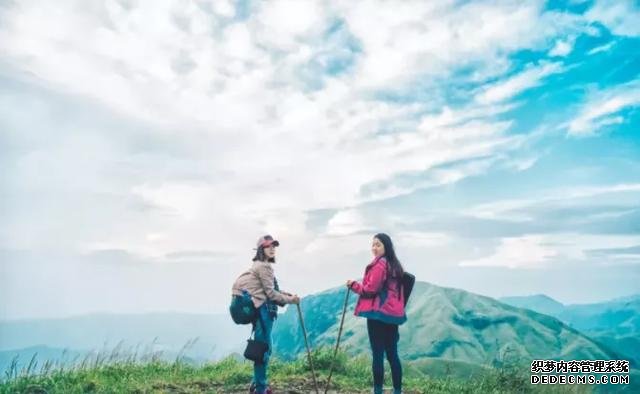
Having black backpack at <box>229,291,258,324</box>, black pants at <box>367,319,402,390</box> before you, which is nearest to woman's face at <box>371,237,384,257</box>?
black pants at <box>367,319,402,390</box>

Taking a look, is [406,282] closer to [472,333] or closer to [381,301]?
[381,301]

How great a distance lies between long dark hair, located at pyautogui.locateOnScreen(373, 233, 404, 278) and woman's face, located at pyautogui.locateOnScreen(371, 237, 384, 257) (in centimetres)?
4

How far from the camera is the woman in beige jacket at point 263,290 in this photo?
23.6 ft

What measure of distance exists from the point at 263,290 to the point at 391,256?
1887mm

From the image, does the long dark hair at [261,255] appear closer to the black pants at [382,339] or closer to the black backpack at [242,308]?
the black backpack at [242,308]

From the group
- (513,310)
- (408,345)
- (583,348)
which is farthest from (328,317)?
(583,348)

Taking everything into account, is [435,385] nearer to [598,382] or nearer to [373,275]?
[598,382]

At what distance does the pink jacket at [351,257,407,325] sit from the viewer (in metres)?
7.49

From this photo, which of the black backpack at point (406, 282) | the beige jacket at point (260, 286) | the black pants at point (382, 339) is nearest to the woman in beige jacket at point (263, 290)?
the beige jacket at point (260, 286)

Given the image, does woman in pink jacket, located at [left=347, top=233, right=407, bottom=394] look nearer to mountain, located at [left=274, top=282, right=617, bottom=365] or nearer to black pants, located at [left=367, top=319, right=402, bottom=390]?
black pants, located at [left=367, top=319, right=402, bottom=390]

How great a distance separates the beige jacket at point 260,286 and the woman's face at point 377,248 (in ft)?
4.52

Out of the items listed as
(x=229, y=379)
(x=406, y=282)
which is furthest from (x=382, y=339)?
(x=229, y=379)

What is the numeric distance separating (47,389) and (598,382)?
9.22m

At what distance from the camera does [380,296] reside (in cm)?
755
